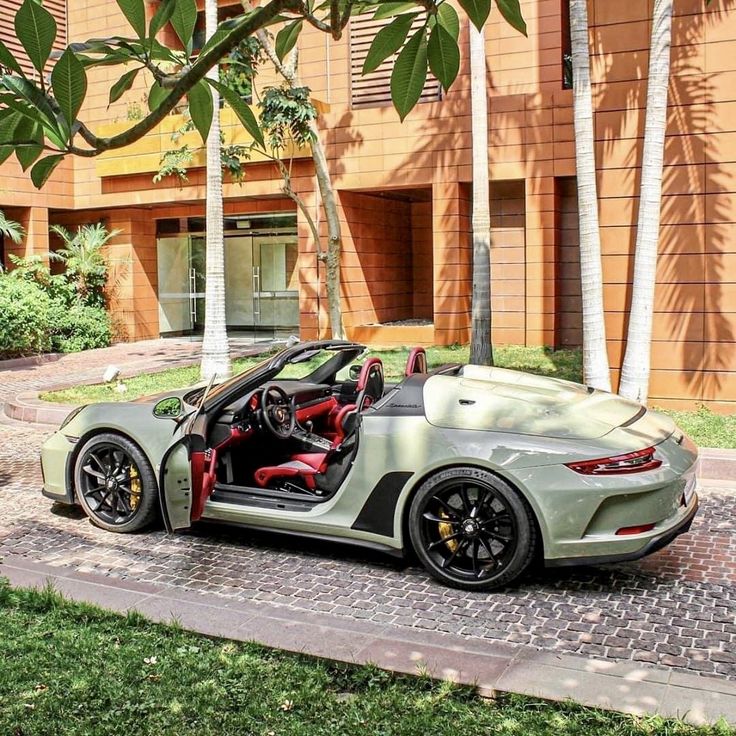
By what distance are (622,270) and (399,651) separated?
835cm

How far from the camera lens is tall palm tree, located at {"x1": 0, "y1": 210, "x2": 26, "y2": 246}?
19578 millimetres

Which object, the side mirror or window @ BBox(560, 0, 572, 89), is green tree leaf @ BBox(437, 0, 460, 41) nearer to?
the side mirror

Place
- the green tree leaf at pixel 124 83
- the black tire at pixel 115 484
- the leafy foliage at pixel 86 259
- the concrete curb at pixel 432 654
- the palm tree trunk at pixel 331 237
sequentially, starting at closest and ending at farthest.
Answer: the green tree leaf at pixel 124 83, the concrete curb at pixel 432 654, the black tire at pixel 115 484, the palm tree trunk at pixel 331 237, the leafy foliage at pixel 86 259

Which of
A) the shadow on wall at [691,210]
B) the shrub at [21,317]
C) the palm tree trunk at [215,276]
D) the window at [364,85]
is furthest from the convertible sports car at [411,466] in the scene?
the window at [364,85]

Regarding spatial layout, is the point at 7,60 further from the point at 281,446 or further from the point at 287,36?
the point at 281,446

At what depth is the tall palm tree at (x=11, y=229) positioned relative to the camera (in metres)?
19.6

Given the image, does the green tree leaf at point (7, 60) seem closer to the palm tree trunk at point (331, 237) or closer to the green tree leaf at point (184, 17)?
the green tree leaf at point (184, 17)

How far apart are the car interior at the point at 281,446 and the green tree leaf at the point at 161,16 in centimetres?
402

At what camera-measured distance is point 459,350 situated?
A: 18.0 meters

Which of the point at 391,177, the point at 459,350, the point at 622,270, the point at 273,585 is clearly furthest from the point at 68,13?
the point at 273,585

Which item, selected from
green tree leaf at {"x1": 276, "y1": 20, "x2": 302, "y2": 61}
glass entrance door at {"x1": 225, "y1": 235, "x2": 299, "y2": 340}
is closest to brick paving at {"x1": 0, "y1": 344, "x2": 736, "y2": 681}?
green tree leaf at {"x1": 276, "y1": 20, "x2": 302, "y2": 61}

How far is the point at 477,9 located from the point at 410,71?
0.62 ft

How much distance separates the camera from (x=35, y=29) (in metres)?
1.46

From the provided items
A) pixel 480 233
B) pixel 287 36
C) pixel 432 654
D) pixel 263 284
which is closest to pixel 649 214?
pixel 480 233
